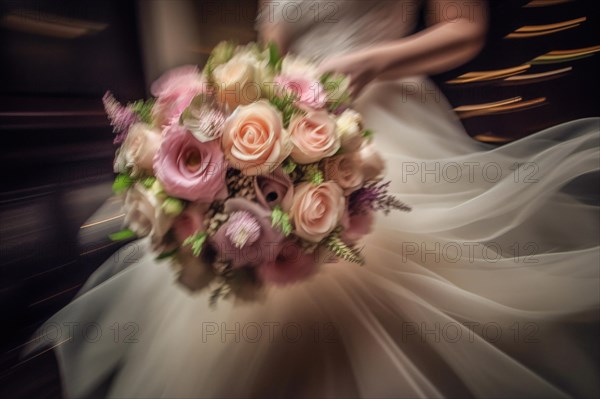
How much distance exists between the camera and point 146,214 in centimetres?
60

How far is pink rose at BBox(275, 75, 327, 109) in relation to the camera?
0.60 metres

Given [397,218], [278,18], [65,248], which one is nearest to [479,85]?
[397,218]

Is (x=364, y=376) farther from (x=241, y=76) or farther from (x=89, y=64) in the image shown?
(x=89, y=64)

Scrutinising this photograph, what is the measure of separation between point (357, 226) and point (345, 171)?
0.32ft

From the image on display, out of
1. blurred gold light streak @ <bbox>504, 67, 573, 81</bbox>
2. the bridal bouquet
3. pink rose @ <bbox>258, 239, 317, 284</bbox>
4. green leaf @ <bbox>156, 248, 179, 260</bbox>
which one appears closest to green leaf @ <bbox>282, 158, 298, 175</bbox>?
the bridal bouquet

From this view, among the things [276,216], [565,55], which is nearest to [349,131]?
[276,216]

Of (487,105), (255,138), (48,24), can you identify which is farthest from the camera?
(48,24)

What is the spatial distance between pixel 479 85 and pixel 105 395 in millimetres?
815

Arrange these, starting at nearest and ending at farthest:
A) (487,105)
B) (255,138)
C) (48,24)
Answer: (255,138)
(487,105)
(48,24)

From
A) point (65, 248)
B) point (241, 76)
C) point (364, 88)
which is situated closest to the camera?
point (241, 76)

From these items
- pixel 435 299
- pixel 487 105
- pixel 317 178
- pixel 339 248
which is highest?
pixel 487 105

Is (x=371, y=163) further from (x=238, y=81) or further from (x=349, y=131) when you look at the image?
(x=238, y=81)

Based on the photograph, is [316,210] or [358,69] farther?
[358,69]

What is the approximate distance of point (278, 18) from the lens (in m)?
0.71
